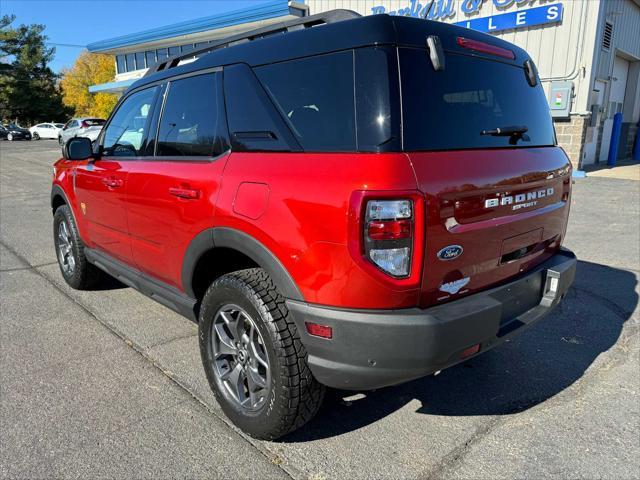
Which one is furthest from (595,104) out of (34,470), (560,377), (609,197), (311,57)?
(34,470)

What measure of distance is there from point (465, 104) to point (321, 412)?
1795 millimetres

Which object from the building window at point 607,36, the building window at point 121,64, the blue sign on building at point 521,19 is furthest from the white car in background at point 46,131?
the building window at point 607,36

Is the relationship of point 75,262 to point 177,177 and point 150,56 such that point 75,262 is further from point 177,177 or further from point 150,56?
point 150,56

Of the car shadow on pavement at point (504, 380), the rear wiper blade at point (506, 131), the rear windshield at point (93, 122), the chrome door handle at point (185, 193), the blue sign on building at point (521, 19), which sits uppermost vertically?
the blue sign on building at point (521, 19)

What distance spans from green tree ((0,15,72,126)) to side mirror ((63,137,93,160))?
182 ft

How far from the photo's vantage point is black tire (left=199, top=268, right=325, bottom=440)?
2.16 metres

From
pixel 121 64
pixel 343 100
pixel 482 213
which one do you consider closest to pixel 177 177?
pixel 343 100

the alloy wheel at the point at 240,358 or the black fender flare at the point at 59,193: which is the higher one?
the black fender flare at the point at 59,193

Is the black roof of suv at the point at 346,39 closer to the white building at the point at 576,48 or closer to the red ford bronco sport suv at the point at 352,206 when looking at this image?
the red ford bronco sport suv at the point at 352,206

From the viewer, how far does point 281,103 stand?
2.30 meters

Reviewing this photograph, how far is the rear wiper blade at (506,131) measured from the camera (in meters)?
2.35

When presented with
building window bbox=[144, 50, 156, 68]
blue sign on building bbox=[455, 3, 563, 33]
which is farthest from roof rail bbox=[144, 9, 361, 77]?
building window bbox=[144, 50, 156, 68]

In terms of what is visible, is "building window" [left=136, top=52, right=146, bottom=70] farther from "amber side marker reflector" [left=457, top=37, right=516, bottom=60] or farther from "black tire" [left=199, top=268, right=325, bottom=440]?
"black tire" [left=199, top=268, right=325, bottom=440]

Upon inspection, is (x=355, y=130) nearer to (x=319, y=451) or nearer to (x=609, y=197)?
(x=319, y=451)
